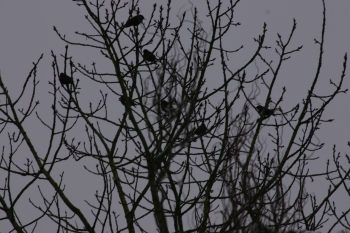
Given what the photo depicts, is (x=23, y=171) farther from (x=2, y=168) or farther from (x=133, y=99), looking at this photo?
(x=133, y=99)

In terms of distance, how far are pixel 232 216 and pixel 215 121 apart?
1725 mm

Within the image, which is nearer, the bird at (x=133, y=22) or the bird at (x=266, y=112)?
the bird at (x=266, y=112)

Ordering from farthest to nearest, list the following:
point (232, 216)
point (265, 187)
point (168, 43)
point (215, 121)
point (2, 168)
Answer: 1. point (168, 43)
2. point (215, 121)
3. point (2, 168)
4. point (265, 187)
5. point (232, 216)

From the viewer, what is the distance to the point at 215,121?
5363 millimetres

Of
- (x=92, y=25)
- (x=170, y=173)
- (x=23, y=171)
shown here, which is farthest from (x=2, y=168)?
(x=92, y=25)

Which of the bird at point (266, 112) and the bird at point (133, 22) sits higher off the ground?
the bird at point (133, 22)

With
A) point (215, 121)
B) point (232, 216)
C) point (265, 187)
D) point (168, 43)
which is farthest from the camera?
point (168, 43)

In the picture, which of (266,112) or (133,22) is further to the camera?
(133,22)

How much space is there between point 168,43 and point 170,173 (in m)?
1.37

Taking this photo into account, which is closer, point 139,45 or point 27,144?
point 27,144

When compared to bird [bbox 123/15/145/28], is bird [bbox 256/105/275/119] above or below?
below

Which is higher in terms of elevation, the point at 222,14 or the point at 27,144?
the point at 222,14

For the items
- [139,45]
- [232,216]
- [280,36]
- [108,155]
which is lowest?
[232,216]

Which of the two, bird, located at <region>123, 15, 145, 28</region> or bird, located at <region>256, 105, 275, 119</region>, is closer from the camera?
bird, located at <region>256, 105, 275, 119</region>
